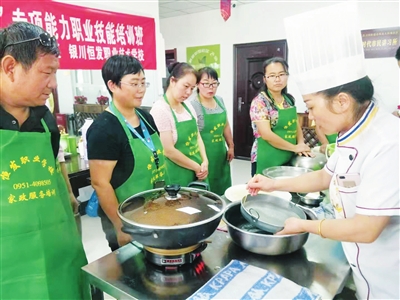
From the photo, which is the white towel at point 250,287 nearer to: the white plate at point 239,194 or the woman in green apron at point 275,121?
the white plate at point 239,194

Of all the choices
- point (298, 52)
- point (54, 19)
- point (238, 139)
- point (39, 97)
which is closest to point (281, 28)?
point (238, 139)

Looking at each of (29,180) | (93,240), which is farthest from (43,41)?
(93,240)

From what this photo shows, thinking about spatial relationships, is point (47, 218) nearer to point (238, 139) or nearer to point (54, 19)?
point (54, 19)

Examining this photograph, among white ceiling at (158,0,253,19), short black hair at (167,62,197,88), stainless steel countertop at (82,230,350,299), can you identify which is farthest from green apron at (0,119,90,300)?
white ceiling at (158,0,253,19)

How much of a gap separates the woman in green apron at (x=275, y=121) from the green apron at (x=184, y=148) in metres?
0.48

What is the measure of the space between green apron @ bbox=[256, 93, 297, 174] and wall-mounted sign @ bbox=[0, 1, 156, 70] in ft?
7.12

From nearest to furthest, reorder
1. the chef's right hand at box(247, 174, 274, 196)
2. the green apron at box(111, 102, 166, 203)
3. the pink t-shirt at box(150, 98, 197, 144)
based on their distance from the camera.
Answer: the chef's right hand at box(247, 174, 274, 196)
the green apron at box(111, 102, 166, 203)
the pink t-shirt at box(150, 98, 197, 144)

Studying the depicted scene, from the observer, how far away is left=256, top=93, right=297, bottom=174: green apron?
2299mm

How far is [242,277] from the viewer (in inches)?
36.0

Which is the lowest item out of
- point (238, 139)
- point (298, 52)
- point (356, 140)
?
point (238, 139)

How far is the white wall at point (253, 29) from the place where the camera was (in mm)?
4219

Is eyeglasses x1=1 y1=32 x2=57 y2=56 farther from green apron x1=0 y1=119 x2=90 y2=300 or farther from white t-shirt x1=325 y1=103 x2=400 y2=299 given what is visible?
white t-shirt x1=325 y1=103 x2=400 y2=299

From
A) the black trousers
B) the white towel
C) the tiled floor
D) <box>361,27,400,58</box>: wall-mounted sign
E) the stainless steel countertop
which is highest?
<box>361,27,400,58</box>: wall-mounted sign

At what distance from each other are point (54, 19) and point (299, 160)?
2.65 m
